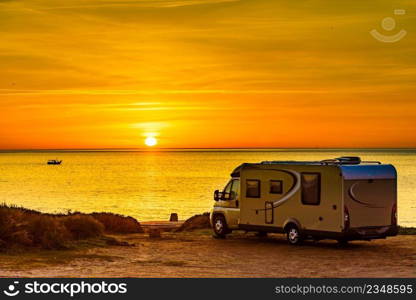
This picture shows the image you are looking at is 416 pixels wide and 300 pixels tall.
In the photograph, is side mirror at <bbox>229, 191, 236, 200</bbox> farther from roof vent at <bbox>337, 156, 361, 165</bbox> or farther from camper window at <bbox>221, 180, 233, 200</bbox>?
roof vent at <bbox>337, 156, 361, 165</bbox>

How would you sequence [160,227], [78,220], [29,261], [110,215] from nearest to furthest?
[29,261] < [78,220] < [110,215] < [160,227]

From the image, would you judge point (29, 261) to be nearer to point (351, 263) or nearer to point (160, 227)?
point (351, 263)

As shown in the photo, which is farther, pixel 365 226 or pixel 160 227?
pixel 160 227

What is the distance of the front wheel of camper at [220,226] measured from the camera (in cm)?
2733

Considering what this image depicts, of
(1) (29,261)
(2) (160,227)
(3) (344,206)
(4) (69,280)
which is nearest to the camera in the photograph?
(4) (69,280)

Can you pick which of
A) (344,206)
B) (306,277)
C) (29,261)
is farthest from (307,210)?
(29,261)

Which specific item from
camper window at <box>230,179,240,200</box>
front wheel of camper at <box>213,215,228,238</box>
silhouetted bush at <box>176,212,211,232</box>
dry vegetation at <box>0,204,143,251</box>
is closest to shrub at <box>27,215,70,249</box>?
dry vegetation at <box>0,204,143,251</box>

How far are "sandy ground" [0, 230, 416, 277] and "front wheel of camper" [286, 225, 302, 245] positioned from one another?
0.98 ft

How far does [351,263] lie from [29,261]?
8383mm

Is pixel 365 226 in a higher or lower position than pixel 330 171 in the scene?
lower

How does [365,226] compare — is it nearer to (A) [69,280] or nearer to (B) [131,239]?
(B) [131,239]

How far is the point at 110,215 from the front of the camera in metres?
31.0

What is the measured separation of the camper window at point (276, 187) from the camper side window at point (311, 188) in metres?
0.92

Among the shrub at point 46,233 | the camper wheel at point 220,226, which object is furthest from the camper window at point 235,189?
the shrub at point 46,233
